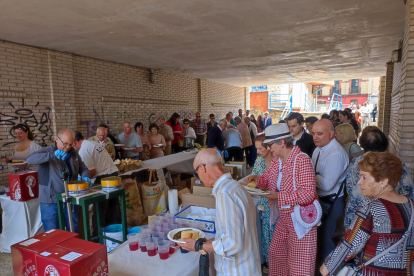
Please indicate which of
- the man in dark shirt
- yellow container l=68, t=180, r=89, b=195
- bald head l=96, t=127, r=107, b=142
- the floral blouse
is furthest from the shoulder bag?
bald head l=96, t=127, r=107, b=142

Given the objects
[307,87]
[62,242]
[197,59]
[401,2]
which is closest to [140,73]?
[197,59]

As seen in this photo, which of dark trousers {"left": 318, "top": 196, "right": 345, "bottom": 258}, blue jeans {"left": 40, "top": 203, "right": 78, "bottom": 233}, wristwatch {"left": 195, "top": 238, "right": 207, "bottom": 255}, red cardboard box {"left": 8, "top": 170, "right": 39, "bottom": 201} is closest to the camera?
wristwatch {"left": 195, "top": 238, "right": 207, "bottom": 255}

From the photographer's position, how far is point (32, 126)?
20.8ft

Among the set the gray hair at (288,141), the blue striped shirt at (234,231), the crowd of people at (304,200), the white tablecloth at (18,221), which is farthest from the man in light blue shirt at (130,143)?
the blue striped shirt at (234,231)

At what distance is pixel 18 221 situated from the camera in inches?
158

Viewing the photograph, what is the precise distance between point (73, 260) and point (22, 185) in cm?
304

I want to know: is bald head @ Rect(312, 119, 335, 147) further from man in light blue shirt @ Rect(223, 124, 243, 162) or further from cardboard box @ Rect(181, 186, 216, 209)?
man in light blue shirt @ Rect(223, 124, 243, 162)

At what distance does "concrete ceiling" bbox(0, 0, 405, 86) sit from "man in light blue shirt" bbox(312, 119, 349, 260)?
2391 mm

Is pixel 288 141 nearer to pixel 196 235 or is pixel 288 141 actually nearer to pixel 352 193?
pixel 352 193

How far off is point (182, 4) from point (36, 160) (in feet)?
9.96

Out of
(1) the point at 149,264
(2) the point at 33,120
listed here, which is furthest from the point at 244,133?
(1) the point at 149,264

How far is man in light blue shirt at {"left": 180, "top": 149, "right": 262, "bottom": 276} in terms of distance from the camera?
1621mm

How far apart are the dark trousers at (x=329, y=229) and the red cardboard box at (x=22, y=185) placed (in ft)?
13.2

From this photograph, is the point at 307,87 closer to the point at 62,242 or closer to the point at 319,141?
the point at 319,141
